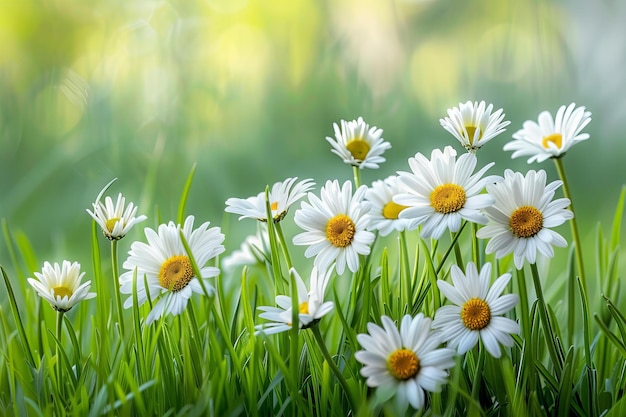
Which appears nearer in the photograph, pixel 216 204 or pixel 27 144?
pixel 216 204

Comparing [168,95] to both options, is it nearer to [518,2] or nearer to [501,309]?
[518,2]

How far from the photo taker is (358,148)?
1.42ft

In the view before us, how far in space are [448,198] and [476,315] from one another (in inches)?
2.5

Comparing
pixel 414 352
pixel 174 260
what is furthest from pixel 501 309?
pixel 174 260

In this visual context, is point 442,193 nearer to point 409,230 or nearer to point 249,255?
point 409,230

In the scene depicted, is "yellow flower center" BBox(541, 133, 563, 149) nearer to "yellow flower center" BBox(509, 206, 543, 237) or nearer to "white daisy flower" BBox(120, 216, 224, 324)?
"yellow flower center" BBox(509, 206, 543, 237)

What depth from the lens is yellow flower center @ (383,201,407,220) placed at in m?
0.42

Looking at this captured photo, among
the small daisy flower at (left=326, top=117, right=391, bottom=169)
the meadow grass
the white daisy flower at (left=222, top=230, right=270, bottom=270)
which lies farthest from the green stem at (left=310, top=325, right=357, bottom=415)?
the white daisy flower at (left=222, top=230, right=270, bottom=270)

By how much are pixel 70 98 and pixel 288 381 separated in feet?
3.82

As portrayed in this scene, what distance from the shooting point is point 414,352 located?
0.35 metres

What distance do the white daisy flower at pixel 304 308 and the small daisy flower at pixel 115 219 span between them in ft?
0.31

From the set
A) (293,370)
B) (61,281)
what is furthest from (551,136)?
(61,281)

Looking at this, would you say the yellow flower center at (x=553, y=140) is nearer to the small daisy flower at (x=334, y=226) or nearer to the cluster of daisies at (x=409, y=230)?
the cluster of daisies at (x=409, y=230)

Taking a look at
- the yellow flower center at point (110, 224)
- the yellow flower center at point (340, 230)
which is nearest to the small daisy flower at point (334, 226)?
the yellow flower center at point (340, 230)
